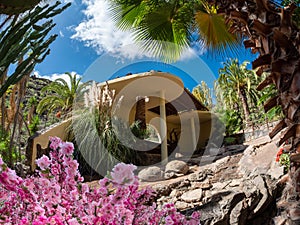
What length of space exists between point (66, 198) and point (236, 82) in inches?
653

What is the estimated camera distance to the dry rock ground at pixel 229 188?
2938 millimetres

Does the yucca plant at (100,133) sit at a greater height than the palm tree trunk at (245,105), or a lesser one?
lesser

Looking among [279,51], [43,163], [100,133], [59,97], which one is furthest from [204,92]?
[43,163]

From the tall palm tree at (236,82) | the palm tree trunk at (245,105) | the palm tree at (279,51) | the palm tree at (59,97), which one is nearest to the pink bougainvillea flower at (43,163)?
the palm tree at (279,51)

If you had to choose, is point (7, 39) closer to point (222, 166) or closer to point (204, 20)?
point (204, 20)

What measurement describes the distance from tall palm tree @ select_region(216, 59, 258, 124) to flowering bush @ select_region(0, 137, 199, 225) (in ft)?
50.4

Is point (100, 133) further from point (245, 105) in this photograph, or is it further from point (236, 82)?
point (236, 82)

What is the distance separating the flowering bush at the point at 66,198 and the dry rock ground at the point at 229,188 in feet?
5.61

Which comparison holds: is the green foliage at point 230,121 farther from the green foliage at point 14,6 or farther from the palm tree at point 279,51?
the green foliage at point 14,6

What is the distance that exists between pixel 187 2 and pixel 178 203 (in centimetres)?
303

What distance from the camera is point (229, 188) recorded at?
452 cm

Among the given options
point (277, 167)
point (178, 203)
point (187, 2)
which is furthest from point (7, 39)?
point (277, 167)

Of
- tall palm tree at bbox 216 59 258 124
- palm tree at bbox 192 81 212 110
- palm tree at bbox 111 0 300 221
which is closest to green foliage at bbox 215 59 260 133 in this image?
tall palm tree at bbox 216 59 258 124

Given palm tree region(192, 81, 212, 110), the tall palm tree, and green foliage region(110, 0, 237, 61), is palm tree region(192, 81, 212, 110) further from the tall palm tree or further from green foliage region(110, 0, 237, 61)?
green foliage region(110, 0, 237, 61)
